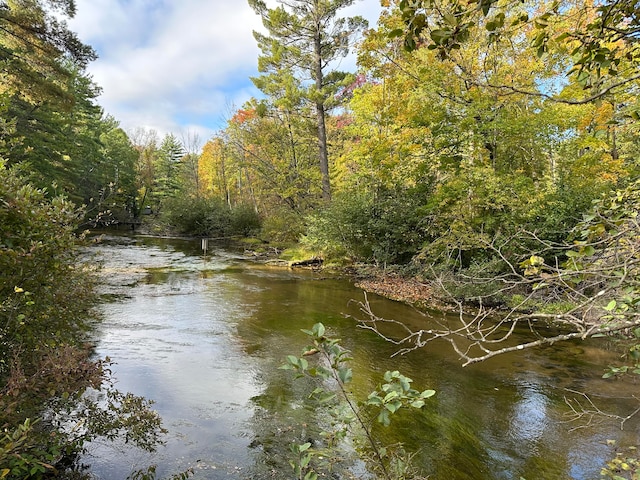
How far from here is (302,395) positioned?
5109 mm

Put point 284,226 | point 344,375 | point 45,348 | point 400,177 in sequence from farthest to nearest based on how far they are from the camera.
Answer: point 284,226
point 400,177
point 45,348
point 344,375

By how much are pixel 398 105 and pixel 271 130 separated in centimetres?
1216

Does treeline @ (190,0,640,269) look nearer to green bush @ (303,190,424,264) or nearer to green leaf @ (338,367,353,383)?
green bush @ (303,190,424,264)

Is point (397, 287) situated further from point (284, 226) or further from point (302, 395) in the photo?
point (284, 226)

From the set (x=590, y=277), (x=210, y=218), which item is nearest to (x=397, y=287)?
(x=590, y=277)

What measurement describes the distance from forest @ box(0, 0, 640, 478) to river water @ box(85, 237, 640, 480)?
0.61 meters

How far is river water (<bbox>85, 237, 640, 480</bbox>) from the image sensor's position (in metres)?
3.70

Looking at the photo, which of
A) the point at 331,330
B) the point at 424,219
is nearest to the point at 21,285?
the point at 331,330

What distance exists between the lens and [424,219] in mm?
11867

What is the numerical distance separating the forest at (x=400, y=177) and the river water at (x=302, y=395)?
0.61m

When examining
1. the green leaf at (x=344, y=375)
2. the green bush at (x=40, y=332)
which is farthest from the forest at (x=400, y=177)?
the green leaf at (x=344, y=375)

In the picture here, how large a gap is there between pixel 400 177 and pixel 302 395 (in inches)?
364

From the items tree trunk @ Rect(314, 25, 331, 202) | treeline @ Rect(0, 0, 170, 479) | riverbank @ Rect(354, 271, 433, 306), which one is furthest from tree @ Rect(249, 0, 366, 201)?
treeline @ Rect(0, 0, 170, 479)

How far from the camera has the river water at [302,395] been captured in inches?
146
